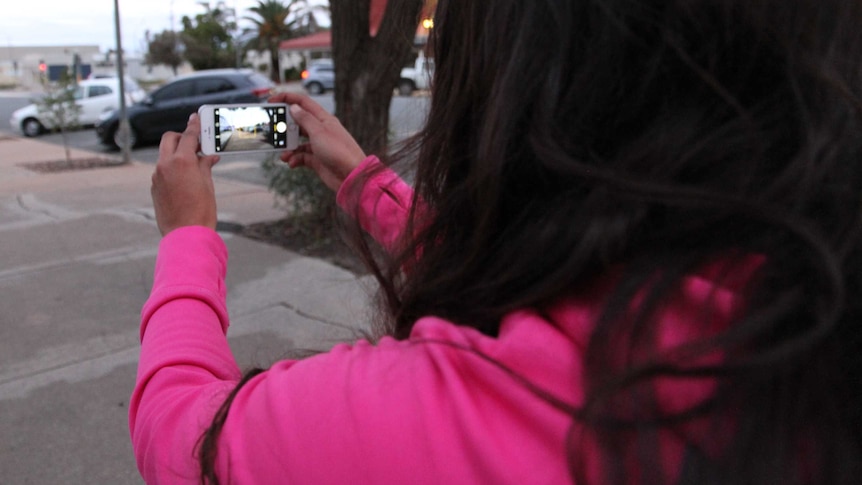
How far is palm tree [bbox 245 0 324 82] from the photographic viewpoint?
48938 mm

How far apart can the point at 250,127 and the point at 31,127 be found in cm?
1878

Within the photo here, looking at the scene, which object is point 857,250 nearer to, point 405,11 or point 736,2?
point 736,2

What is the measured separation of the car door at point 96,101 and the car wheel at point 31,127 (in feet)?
3.24

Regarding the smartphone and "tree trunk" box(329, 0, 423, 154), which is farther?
"tree trunk" box(329, 0, 423, 154)

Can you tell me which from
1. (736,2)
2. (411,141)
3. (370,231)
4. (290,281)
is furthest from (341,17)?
(736,2)

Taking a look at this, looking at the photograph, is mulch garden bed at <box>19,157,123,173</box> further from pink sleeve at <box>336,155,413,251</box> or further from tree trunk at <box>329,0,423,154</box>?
pink sleeve at <box>336,155,413,251</box>

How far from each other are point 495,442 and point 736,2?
19.3 inches

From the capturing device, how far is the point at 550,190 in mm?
822

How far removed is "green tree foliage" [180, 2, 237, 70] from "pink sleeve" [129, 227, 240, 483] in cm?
4817

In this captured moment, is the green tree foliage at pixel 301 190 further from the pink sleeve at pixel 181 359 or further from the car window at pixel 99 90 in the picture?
the car window at pixel 99 90

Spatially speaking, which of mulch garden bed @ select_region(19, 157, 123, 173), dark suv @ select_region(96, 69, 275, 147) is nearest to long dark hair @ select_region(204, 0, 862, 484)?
mulch garden bed @ select_region(19, 157, 123, 173)

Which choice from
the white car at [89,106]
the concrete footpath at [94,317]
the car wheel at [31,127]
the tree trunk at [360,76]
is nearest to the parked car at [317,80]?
the white car at [89,106]

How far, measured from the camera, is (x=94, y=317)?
4.55 m

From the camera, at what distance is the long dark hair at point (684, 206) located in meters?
0.69
